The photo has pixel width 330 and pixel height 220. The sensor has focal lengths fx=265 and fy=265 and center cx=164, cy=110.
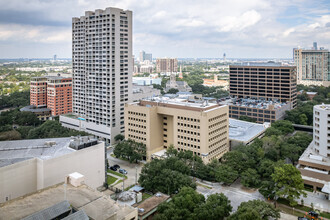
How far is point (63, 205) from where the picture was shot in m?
22.3

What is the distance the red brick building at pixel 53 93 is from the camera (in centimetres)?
8131

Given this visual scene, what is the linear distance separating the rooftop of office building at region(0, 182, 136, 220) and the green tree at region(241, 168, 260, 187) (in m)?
20.7

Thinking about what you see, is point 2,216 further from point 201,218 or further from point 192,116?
point 192,116

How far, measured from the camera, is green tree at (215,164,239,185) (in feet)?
128

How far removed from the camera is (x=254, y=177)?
126ft

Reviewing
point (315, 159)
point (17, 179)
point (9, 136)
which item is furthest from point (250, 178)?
point (9, 136)

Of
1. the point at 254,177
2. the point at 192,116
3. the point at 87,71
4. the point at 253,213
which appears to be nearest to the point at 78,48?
the point at 87,71

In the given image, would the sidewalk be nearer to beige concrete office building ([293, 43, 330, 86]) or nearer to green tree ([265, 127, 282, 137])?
green tree ([265, 127, 282, 137])

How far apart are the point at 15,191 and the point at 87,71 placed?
132ft

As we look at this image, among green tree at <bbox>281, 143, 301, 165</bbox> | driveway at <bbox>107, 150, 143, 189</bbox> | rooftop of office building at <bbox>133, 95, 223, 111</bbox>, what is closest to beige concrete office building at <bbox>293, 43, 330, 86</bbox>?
green tree at <bbox>281, 143, 301, 165</bbox>

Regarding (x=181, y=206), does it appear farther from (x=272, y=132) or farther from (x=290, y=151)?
(x=272, y=132)

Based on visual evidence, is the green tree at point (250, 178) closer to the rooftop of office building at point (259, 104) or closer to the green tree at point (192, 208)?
the green tree at point (192, 208)

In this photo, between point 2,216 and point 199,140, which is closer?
point 2,216

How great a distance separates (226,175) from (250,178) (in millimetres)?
3420
